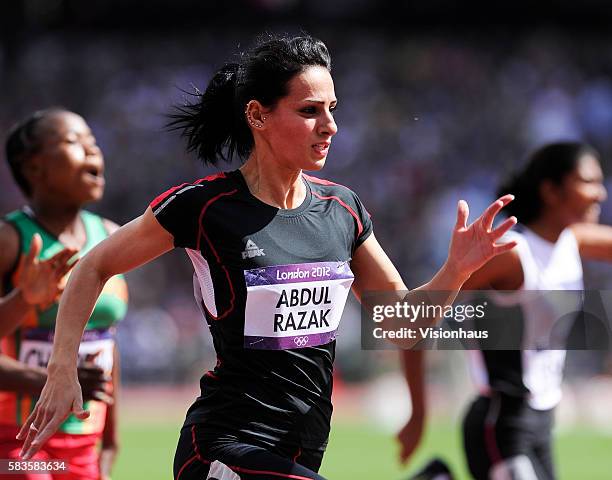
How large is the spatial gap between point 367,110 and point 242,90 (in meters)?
17.3

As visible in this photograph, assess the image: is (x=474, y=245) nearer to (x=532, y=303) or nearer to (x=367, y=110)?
(x=532, y=303)

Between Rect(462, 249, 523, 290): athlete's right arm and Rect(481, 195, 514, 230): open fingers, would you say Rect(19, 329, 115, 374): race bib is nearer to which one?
Rect(462, 249, 523, 290): athlete's right arm

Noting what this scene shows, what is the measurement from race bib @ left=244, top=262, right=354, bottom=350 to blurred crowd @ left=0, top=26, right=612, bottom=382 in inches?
506

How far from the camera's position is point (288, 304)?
3643mm

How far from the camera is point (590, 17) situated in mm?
21953

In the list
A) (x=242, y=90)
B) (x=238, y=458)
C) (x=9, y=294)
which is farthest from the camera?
(x=9, y=294)

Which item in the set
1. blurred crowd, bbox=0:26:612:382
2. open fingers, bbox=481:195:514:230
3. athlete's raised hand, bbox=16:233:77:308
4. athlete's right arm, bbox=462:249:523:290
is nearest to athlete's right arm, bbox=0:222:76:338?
athlete's raised hand, bbox=16:233:77:308

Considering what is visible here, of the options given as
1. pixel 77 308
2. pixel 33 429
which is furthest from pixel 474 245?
pixel 33 429

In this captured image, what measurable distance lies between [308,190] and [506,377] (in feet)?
6.42

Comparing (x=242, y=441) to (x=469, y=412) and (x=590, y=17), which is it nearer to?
(x=469, y=412)

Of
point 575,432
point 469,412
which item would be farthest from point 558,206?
point 575,432

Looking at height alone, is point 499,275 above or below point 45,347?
above

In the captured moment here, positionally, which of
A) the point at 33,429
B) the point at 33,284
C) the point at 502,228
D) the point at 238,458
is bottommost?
the point at 238,458

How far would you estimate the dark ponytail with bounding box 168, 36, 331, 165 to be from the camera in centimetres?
373
